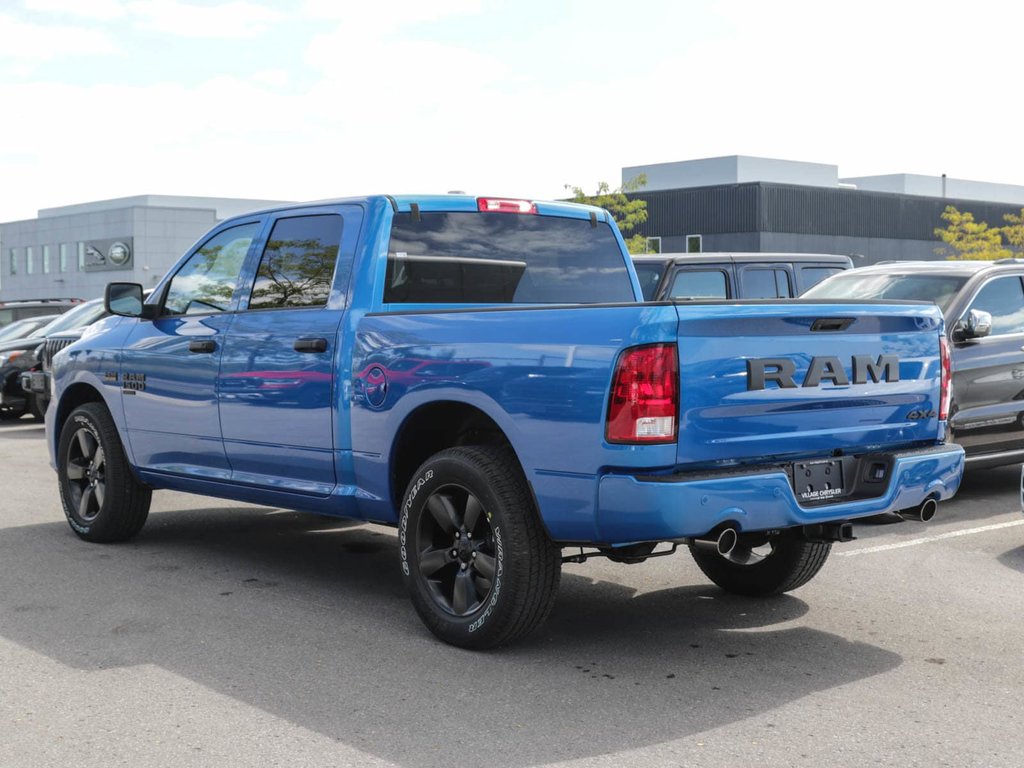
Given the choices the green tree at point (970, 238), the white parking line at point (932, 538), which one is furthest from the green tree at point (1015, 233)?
the white parking line at point (932, 538)

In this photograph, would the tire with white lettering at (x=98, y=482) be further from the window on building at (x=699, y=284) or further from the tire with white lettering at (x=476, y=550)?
the window on building at (x=699, y=284)

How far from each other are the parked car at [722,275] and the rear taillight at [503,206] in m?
4.70

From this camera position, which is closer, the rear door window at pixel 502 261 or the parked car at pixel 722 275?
the rear door window at pixel 502 261

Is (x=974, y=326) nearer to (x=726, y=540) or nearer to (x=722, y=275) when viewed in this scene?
(x=722, y=275)

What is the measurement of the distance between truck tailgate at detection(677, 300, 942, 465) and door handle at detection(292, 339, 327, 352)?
2.04m

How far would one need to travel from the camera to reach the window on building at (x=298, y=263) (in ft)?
21.6

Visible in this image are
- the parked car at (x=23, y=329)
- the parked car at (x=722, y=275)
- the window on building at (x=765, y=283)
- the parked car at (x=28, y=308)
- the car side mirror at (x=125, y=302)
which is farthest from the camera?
the parked car at (x=28, y=308)

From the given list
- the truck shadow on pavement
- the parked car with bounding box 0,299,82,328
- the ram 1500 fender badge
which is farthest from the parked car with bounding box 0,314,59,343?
the ram 1500 fender badge

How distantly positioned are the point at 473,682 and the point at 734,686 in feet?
3.35

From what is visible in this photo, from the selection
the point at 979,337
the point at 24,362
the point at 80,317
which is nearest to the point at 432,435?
the point at 979,337

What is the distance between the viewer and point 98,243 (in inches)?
3302

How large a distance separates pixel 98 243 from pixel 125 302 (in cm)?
8032

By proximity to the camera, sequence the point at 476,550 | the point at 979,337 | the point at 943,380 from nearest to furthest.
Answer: the point at 476,550
the point at 943,380
the point at 979,337

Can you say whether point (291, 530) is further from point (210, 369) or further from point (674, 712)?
point (674, 712)
